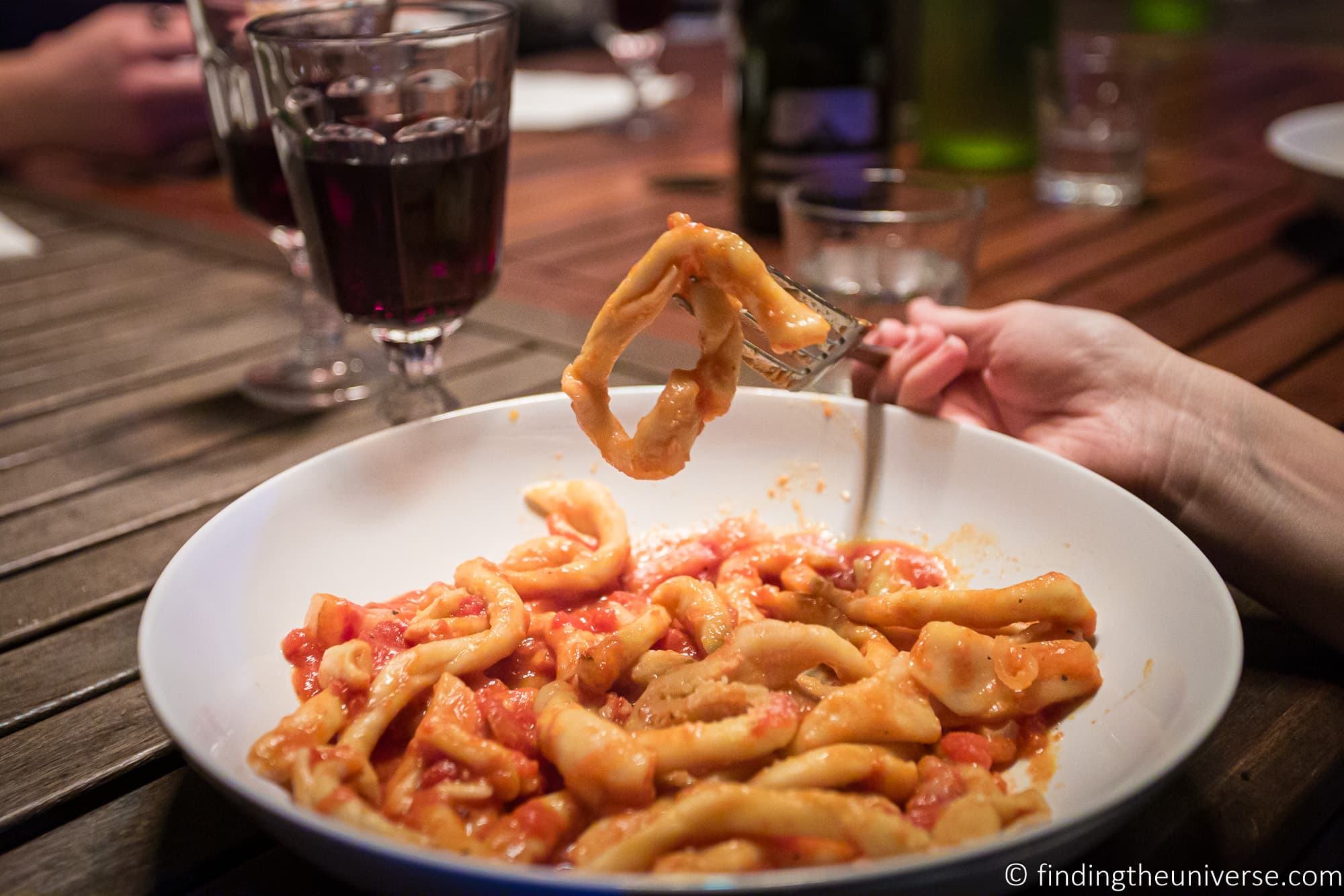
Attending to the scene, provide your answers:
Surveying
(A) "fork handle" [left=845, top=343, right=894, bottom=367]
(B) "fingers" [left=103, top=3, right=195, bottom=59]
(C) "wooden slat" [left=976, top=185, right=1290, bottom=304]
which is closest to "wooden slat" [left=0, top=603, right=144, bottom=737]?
(A) "fork handle" [left=845, top=343, right=894, bottom=367]

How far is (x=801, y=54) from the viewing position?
1.70 meters

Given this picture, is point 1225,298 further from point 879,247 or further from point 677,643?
point 677,643

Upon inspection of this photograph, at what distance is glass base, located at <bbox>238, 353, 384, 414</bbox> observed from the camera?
133cm

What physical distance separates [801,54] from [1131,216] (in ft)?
2.03

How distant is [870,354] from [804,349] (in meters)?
0.14

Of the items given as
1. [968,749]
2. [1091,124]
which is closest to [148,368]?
[968,749]

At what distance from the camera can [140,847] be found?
0.66 meters

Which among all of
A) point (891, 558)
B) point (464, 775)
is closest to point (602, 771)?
point (464, 775)

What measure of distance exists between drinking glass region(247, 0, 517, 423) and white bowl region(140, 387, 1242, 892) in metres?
0.15

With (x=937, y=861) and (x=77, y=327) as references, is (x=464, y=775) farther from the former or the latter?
(x=77, y=327)

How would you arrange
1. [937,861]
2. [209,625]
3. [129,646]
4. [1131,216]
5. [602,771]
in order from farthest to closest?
[1131,216] → [129,646] → [209,625] → [602,771] → [937,861]

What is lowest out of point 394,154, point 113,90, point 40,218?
point 40,218

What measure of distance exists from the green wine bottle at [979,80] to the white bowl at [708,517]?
1.21 meters

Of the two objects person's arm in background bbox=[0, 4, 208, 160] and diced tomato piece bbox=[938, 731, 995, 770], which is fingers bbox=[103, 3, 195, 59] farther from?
diced tomato piece bbox=[938, 731, 995, 770]
